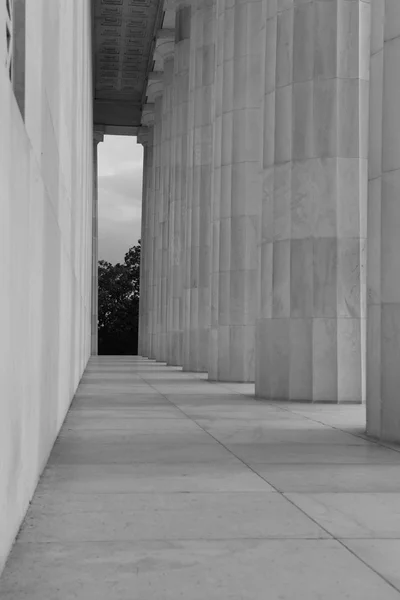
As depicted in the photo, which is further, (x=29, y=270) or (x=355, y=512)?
(x=355, y=512)

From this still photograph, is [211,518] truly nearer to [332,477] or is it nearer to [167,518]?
[167,518]

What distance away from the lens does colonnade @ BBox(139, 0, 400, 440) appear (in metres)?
18.2

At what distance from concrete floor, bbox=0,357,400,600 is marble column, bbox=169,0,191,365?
4416 cm

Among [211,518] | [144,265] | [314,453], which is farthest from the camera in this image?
[144,265]

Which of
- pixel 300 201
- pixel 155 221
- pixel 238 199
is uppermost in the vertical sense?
pixel 155 221

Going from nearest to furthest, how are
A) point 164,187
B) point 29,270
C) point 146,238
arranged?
point 29,270
point 164,187
point 146,238

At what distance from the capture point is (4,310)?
7.49 meters

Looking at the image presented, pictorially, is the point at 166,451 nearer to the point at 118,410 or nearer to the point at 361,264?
the point at 118,410

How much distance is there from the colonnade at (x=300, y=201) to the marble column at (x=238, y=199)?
5cm

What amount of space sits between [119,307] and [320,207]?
117195 millimetres

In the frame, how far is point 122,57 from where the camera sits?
89.6 metres

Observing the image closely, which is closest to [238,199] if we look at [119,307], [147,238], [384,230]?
[384,230]

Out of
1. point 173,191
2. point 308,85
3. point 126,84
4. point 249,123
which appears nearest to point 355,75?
point 308,85

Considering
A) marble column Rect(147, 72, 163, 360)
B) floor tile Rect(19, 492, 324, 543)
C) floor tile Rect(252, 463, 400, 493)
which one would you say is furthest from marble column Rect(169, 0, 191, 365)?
floor tile Rect(19, 492, 324, 543)
